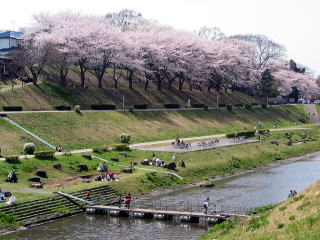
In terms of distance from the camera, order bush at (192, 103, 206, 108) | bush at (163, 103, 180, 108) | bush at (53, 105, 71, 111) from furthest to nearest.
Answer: bush at (192, 103, 206, 108), bush at (163, 103, 180, 108), bush at (53, 105, 71, 111)

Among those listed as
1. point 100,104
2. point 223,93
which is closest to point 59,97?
point 100,104

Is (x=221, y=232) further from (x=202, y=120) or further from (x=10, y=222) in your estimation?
(x=202, y=120)

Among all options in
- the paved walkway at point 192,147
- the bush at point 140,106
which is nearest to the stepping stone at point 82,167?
the paved walkway at point 192,147

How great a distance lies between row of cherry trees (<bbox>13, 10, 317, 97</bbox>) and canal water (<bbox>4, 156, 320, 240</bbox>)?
40989mm

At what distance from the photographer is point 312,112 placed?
484ft

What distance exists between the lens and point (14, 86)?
8800cm

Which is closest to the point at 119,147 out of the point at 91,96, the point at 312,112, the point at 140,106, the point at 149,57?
the point at 91,96

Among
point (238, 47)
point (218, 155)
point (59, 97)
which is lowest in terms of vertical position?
point (218, 155)

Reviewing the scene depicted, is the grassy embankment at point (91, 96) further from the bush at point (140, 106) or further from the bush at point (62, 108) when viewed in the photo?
the bush at point (140, 106)

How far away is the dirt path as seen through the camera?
141m

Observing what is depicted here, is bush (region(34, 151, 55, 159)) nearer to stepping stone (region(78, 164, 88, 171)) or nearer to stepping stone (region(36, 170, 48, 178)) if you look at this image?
stepping stone (region(78, 164, 88, 171))

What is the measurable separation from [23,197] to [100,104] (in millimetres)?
44656

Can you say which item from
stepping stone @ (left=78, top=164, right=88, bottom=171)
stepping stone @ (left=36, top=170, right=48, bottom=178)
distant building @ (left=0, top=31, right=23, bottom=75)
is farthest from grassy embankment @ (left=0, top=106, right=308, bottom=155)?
distant building @ (left=0, top=31, right=23, bottom=75)

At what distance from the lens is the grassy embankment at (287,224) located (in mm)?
26609
